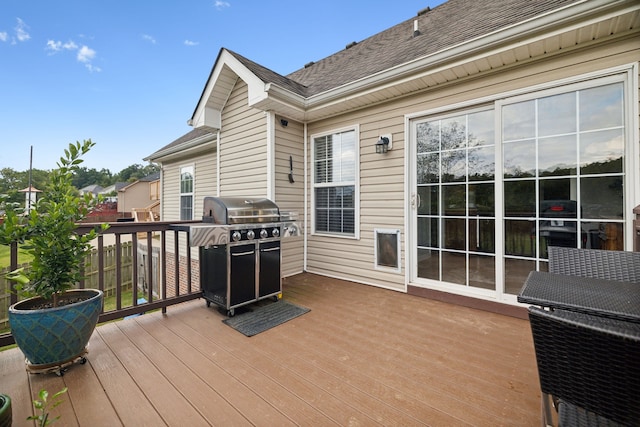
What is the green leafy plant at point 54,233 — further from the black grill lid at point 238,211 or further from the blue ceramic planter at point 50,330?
the black grill lid at point 238,211

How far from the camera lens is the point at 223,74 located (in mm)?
4691

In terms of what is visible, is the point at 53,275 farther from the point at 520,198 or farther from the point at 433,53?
the point at 520,198

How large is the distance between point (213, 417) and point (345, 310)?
183 centimetres

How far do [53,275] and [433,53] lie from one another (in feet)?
13.5

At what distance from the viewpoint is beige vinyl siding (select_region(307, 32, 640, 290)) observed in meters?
2.56

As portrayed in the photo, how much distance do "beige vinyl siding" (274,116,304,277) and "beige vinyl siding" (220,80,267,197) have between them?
23cm

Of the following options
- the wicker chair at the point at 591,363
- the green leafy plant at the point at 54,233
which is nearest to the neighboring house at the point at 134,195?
the green leafy plant at the point at 54,233

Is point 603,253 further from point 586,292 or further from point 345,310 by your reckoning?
point 345,310

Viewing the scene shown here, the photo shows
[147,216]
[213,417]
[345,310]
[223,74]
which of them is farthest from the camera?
[147,216]

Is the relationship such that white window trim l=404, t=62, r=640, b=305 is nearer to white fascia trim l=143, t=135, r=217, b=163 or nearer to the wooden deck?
the wooden deck

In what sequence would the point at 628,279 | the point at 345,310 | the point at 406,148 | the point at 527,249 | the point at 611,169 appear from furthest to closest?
1. the point at 406,148
2. the point at 345,310
3. the point at 527,249
4. the point at 611,169
5. the point at 628,279

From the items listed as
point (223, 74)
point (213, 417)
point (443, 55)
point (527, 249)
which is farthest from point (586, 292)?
point (223, 74)

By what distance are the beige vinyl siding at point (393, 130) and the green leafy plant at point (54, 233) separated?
320cm

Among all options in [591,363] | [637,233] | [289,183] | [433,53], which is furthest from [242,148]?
[637,233]
